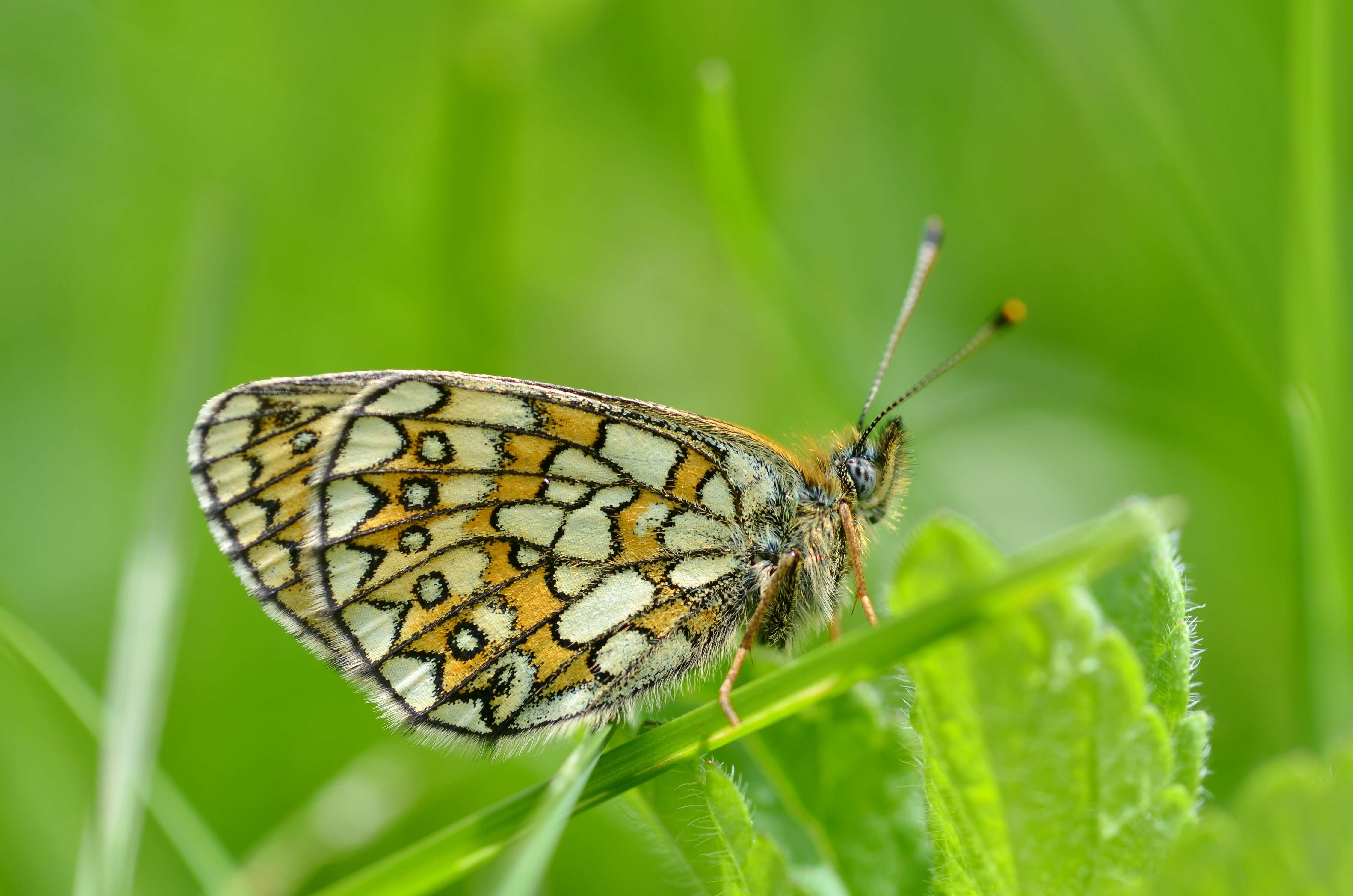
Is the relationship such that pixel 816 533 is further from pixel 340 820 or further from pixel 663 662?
pixel 340 820

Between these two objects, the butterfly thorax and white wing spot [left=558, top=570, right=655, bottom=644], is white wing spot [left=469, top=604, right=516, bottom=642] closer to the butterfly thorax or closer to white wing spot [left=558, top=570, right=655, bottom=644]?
white wing spot [left=558, top=570, right=655, bottom=644]

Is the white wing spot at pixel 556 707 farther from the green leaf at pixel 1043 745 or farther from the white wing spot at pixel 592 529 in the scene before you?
the green leaf at pixel 1043 745

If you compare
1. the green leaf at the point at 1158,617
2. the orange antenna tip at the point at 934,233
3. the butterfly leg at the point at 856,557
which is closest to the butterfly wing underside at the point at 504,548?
the butterfly leg at the point at 856,557

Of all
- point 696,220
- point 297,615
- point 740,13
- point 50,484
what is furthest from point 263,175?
point 297,615

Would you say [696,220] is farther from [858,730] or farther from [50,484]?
[858,730]

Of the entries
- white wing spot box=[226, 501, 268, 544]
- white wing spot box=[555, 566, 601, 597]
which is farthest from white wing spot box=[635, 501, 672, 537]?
white wing spot box=[226, 501, 268, 544]

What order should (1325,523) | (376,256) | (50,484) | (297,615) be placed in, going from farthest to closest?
(376,256), (50,484), (1325,523), (297,615)
